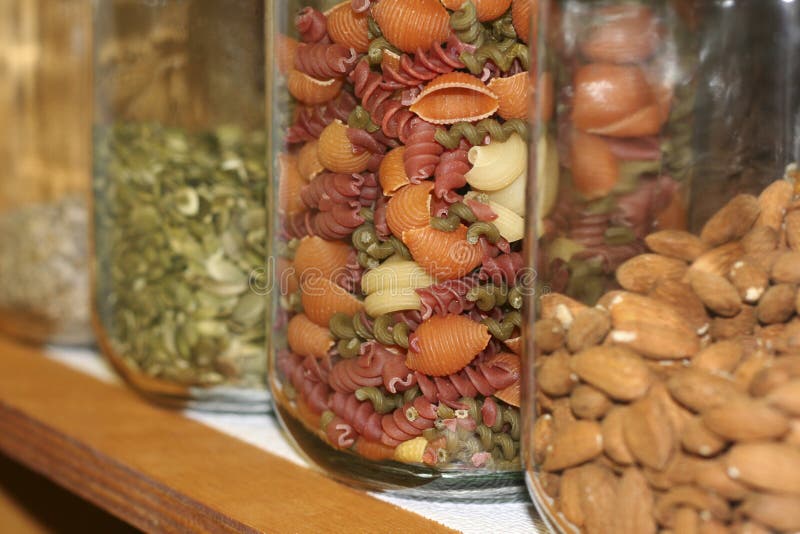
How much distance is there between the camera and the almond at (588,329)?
0.34 meters

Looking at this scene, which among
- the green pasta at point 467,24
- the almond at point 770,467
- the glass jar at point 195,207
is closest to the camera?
the almond at point 770,467

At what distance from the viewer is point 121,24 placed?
2.13 ft

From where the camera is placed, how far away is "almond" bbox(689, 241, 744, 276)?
1.12 feet

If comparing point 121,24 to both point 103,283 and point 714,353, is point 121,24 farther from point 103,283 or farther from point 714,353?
point 714,353

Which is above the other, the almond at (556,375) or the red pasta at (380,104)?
the red pasta at (380,104)

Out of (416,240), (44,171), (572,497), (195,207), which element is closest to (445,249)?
(416,240)

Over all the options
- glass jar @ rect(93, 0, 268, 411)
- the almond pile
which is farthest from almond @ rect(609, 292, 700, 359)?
glass jar @ rect(93, 0, 268, 411)

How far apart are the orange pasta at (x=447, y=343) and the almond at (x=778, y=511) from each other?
0.46ft

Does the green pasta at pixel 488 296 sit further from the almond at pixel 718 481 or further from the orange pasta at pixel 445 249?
the almond at pixel 718 481

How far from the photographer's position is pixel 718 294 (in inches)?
13.3

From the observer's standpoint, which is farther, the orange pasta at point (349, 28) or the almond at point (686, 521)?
the orange pasta at point (349, 28)

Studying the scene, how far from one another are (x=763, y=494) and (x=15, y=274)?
672 millimetres

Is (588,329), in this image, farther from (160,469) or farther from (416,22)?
(160,469)

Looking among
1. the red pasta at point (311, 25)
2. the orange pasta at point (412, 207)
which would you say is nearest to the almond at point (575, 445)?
the orange pasta at point (412, 207)
